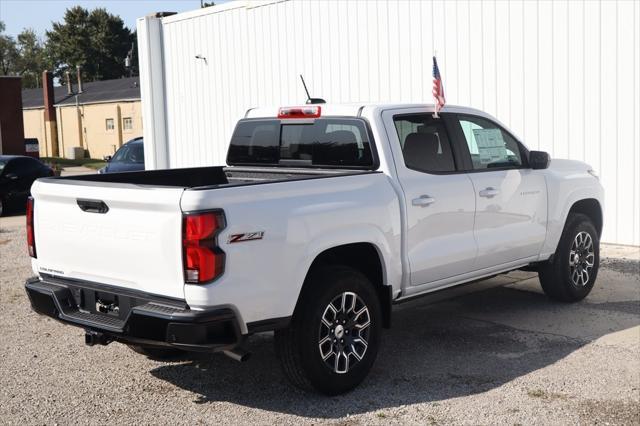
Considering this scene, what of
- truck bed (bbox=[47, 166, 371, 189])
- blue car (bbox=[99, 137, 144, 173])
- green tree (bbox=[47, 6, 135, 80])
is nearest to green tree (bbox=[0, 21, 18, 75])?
green tree (bbox=[47, 6, 135, 80])

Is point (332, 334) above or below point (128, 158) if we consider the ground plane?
below

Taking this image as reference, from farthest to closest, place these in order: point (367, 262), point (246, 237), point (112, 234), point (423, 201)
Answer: point (423, 201) → point (367, 262) → point (112, 234) → point (246, 237)

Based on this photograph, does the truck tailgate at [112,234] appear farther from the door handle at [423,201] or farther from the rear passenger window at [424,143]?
the rear passenger window at [424,143]

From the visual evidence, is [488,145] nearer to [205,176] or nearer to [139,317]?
[205,176]

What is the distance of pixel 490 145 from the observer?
7215 mm

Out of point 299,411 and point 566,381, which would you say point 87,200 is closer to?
point 299,411

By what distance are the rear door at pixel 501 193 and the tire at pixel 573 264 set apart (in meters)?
0.44

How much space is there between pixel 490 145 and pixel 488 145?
0.02m

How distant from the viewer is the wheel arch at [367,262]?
5660mm

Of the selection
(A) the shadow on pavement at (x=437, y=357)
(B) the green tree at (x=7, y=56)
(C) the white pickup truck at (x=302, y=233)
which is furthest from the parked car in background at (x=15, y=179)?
(B) the green tree at (x=7, y=56)

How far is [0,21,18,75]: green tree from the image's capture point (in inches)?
4065

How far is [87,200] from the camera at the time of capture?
526 cm

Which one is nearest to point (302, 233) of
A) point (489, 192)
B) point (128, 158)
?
point (489, 192)

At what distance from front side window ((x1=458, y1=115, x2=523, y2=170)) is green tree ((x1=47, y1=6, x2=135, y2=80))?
76.2 meters
